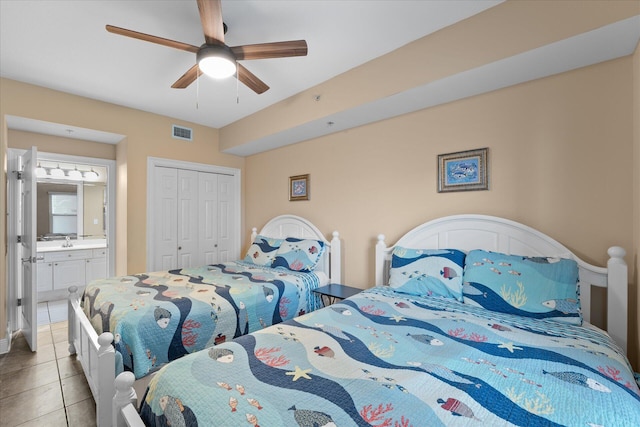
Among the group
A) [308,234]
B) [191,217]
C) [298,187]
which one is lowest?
[308,234]

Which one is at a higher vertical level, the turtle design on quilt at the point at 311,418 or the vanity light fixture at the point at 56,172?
the vanity light fixture at the point at 56,172

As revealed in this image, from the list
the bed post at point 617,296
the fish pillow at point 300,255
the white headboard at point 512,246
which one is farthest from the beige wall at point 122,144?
the bed post at point 617,296

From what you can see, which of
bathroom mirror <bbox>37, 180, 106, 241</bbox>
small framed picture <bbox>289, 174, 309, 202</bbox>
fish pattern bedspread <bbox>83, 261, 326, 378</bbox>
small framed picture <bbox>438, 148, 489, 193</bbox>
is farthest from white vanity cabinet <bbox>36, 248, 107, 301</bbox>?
small framed picture <bbox>438, 148, 489, 193</bbox>

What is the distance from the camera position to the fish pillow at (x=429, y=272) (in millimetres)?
2012

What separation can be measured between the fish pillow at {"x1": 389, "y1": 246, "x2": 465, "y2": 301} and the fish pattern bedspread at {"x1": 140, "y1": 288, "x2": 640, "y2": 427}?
434mm

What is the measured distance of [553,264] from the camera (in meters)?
1.70

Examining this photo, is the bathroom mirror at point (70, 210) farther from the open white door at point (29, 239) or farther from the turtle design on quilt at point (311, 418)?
the turtle design on quilt at point (311, 418)

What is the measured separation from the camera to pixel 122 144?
361cm

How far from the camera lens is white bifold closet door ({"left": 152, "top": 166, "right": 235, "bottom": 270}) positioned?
3.73 meters

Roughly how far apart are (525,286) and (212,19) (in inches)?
92.7

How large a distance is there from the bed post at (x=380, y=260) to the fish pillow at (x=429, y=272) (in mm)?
308

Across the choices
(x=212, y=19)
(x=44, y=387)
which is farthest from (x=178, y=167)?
(x=212, y=19)

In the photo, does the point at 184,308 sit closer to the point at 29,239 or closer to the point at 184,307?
the point at 184,307

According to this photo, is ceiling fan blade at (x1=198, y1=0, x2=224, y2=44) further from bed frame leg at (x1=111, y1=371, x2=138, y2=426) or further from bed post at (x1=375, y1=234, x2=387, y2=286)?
bed post at (x1=375, y1=234, x2=387, y2=286)
